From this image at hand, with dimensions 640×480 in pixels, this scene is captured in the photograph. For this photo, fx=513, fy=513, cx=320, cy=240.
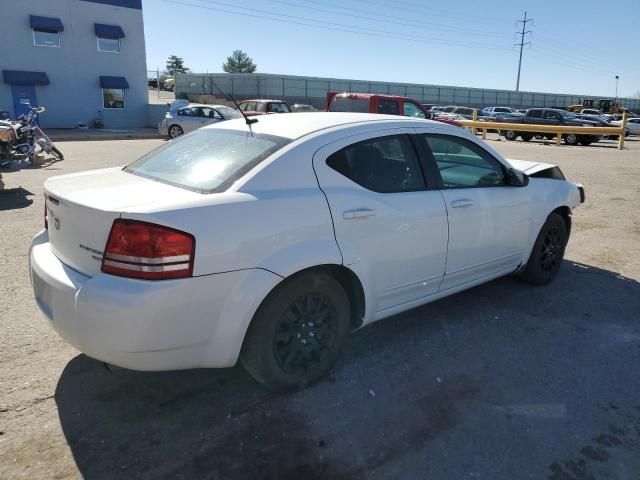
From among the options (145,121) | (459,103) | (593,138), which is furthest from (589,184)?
(459,103)

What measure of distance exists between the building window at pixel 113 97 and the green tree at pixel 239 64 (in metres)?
67.2

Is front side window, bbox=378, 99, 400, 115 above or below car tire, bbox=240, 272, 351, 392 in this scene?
above

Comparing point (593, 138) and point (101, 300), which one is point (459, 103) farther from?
point (101, 300)

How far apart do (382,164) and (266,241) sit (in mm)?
1135

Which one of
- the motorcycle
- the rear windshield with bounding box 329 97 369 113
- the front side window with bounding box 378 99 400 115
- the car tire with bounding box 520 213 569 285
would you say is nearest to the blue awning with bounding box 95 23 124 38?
the motorcycle

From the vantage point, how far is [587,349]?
3.79m

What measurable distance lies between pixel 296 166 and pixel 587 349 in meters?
2.57

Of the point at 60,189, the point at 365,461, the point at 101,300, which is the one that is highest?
the point at 60,189

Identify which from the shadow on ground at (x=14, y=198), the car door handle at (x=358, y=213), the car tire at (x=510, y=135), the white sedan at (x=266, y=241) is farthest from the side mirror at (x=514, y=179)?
the car tire at (x=510, y=135)

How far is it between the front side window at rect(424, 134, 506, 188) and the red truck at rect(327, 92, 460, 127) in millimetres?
9305

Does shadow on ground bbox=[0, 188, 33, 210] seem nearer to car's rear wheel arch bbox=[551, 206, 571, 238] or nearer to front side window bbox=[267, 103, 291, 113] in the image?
car's rear wheel arch bbox=[551, 206, 571, 238]

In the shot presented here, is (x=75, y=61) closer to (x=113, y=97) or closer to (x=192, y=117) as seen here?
(x=113, y=97)

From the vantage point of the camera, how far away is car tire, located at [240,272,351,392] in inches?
113

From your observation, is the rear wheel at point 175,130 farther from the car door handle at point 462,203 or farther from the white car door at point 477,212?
the car door handle at point 462,203
